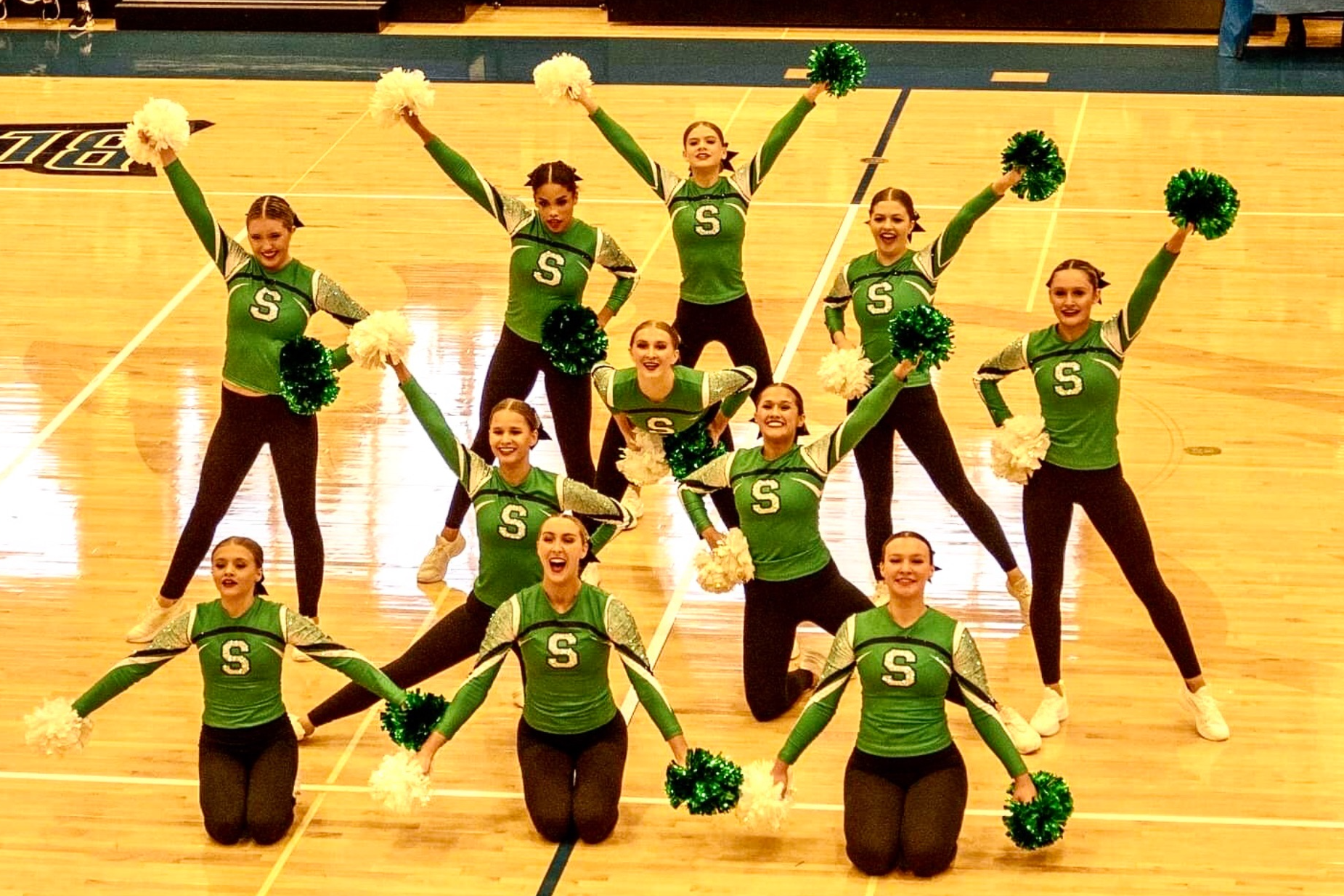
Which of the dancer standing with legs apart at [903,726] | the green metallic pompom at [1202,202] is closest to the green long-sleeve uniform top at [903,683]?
the dancer standing with legs apart at [903,726]

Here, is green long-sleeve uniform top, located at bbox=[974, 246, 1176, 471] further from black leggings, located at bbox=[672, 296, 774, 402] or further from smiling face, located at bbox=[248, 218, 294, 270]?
smiling face, located at bbox=[248, 218, 294, 270]

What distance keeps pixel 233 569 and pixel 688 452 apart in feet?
5.43

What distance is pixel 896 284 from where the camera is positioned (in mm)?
7367

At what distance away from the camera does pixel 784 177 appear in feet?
42.0

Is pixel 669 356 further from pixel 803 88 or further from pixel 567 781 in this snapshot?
pixel 803 88

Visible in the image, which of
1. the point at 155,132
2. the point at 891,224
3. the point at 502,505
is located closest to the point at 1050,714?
the point at 891,224

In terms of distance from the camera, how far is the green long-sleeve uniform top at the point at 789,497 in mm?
6535

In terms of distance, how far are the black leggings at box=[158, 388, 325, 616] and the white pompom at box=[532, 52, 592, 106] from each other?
1879 millimetres

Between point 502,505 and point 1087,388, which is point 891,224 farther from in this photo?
point 502,505

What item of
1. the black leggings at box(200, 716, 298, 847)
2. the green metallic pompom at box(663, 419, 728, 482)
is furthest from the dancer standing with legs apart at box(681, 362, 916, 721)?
the black leggings at box(200, 716, 298, 847)

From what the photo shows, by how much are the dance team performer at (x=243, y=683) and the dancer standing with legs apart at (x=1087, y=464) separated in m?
2.17

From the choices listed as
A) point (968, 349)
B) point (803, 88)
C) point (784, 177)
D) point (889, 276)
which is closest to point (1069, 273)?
point (889, 276)

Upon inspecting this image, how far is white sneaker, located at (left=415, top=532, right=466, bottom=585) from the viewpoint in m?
7.98

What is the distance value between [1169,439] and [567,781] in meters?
3.95
